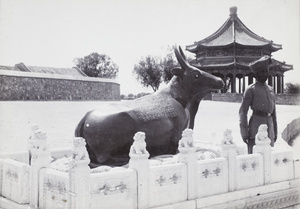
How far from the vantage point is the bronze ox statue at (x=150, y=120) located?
5422mm

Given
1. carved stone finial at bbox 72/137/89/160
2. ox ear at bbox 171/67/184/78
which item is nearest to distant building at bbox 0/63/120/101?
ox ear at bbox 171/67/184/78

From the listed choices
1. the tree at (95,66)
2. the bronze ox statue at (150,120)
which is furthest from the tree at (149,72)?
the bronze ox statue at (150,120)

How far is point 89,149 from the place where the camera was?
557cm

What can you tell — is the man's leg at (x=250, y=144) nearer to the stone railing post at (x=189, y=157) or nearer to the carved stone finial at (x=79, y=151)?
the stone railing post at (x=189, y=157)

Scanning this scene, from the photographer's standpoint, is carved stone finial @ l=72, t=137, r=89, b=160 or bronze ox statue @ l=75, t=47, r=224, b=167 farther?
bronze ox statue @ l=75, t=47, r=224, b=167

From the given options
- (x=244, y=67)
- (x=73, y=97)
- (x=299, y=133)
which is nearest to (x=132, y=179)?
(x=299, y=133)

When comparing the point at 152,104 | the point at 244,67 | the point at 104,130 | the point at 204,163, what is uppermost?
the point at 244,67

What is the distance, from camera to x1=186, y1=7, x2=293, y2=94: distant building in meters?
34.6

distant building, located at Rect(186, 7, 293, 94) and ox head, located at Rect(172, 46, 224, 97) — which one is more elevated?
distant building, located at Rect(186, 7, 293, 94)

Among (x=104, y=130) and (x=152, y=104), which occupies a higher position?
(x=152, y=104)

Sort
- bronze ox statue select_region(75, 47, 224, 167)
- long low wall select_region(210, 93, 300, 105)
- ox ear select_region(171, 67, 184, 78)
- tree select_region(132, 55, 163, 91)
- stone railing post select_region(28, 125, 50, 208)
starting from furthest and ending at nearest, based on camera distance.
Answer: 1. tree select_region(132, 55, 163, 91)
2. long low wall select_region(210, 93, 300, 105)
3. ox ear select_region(171, 67, 184, 78)
4. bronze ox statue select_region(75, 47, 224, 167)
5. stone railing post select_region(28, 125, 50, 208)

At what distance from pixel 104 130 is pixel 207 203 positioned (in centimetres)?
176

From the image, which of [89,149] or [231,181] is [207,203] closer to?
[231,181]

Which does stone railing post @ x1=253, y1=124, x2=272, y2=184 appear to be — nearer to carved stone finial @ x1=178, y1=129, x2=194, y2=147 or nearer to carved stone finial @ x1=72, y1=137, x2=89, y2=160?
carved stone finial @ x1=178, y1=129, x2=194, y2=147
